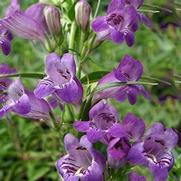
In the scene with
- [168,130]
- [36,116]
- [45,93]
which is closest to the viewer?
[45,93]

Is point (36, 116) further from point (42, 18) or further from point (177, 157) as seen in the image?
point (177, 157)

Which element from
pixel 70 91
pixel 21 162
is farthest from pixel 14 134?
pixel 70 91

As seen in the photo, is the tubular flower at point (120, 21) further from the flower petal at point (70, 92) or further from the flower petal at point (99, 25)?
the flower petal at point (70, 92)

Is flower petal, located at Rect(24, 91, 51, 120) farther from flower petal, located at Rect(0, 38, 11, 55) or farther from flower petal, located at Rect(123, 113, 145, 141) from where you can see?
flower petal, located at Rect(123, 113, 145, 141)

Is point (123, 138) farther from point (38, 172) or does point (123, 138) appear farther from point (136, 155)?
point (38, 172)

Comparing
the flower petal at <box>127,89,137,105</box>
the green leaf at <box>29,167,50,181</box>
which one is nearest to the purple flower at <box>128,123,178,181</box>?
the flower petal at <box>127,89,137,105</box>

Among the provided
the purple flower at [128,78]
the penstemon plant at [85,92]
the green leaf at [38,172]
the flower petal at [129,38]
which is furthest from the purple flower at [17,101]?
the green leaf at [38,172]
